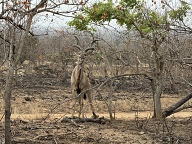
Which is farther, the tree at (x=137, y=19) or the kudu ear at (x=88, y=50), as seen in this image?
the kudu ear at (x=88, y=50)

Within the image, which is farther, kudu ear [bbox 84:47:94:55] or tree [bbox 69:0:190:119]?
kudu ear [bbox 84:47:94:55]

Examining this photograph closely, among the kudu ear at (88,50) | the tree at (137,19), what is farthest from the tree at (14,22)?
the kudu ear at (88,50)

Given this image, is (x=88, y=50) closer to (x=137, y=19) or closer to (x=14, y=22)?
(x=137, y=19)

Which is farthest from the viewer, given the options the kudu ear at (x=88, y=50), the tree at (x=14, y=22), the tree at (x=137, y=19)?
the kudu ear at (x=88, y=50)

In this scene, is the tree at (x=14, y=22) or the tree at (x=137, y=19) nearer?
the tree at (x=14, y=22)

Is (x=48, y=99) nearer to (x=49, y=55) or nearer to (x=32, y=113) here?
(x=32, y=113)

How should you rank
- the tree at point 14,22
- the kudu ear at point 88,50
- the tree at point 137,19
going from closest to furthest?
the tree at point 14,22
the tree at point 137,19
the kudu ear at point 88,50

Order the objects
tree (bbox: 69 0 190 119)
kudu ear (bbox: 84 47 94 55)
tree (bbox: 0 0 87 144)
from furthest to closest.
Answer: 1. kudu ear (bbox: 84 47 94 55)
2. tree (bbox: 69 0 190 119)
3. tree (bbox: 0 0 87 144)

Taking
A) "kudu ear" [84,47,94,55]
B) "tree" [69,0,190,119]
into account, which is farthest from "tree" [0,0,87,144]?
"kudu ear" [84,47,94,55]

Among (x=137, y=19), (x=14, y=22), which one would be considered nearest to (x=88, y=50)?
(x=137, y=19)

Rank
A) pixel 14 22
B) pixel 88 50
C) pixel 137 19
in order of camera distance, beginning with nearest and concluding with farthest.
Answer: pixel 14 22 → pixel 137 19 → pixel 88 50

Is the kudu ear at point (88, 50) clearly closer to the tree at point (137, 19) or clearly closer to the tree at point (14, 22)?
the tree at point (137, 19)

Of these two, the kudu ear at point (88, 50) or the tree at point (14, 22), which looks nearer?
the tree at point (14, 22)

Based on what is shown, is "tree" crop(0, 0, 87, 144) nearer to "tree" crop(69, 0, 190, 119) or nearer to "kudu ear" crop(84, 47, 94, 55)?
"tree" crop(69, 0, 190, 119)
